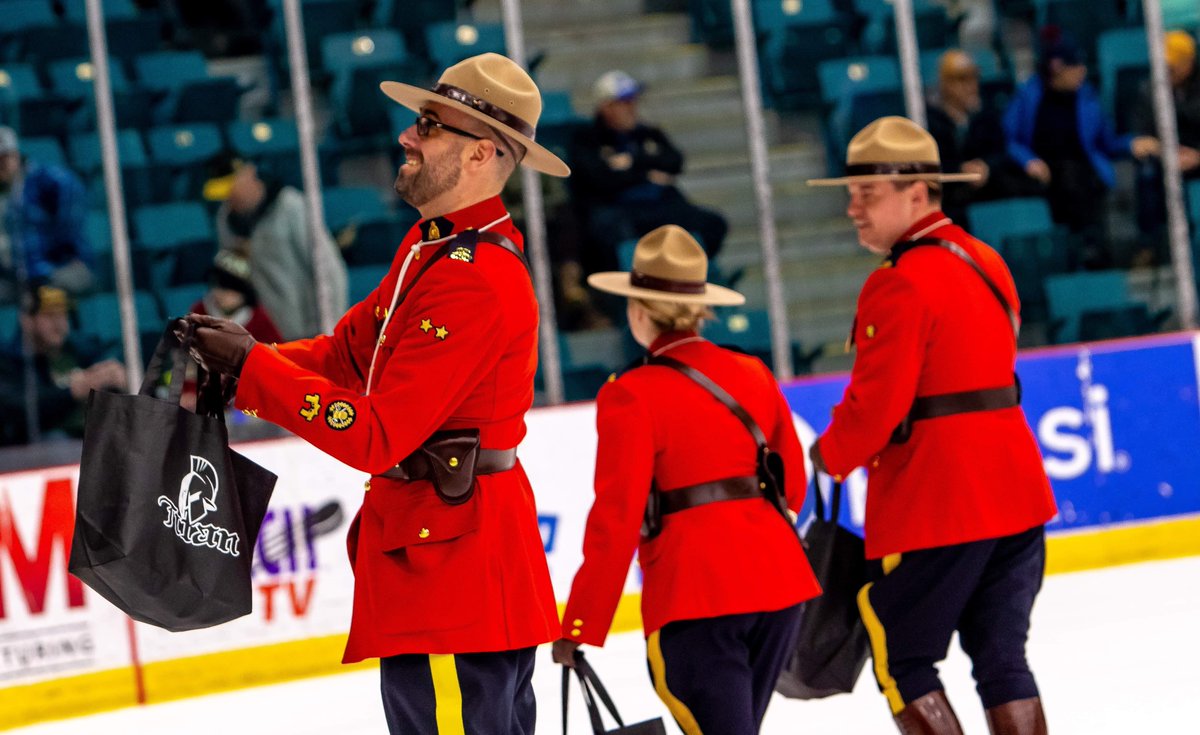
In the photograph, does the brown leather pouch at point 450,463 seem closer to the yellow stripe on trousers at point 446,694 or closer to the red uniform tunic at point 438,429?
the red uniform tunic at point 438,429

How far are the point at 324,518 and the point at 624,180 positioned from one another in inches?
90.6

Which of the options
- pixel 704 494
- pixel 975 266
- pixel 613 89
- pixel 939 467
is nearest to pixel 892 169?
pixel 975 266

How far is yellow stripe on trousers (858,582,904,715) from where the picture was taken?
12.5 ft

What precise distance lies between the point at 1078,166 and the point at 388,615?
22.4ft

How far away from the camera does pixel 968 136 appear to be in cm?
862

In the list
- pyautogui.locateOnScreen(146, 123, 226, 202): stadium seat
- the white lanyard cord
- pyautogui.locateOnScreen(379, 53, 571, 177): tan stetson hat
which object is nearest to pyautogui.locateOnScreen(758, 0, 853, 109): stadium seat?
pyautogui.locateOnScreen(146, 123, 226, 202): stadium seat

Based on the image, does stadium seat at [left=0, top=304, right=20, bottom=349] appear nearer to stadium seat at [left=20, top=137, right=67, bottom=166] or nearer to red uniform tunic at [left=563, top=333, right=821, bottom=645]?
stadium seat at [left=20, top=137, right=67, bottom=166]

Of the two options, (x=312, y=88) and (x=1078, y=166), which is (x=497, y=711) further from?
(x=1078, y=166)

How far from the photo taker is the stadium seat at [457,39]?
8234mm

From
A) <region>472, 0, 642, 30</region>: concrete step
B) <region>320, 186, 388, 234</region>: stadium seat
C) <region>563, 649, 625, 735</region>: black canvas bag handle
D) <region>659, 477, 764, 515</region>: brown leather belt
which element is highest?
<region>472, 0, 642, 30</region>: concrete step

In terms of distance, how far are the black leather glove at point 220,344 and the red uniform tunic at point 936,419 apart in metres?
1.58

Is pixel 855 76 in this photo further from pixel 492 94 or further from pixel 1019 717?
pixel 492 94

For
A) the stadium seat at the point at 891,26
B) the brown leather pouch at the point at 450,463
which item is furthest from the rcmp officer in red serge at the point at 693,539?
the stadium seat at the point at 891,26

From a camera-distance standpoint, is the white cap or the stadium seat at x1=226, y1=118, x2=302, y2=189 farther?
the white cap
